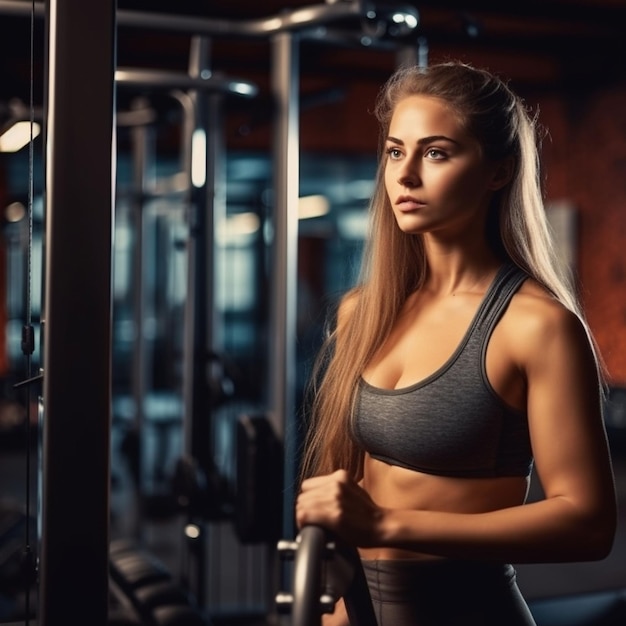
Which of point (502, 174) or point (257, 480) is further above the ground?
point (502, 174)

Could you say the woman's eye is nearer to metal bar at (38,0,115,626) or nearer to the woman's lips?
the woman's lips

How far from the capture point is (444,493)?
109 cm

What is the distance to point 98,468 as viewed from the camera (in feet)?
3.18

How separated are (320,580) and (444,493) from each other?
0.27 m

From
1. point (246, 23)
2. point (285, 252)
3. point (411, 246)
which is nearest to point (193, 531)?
point (285, 252)

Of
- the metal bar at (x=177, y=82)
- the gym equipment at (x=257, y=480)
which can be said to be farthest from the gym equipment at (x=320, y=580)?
the metal bar at (x=177, y=82)

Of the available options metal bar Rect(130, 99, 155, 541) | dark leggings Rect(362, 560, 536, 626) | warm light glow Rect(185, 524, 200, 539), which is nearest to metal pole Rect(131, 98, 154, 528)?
metal bar Rect(130, 99, 155, 541)

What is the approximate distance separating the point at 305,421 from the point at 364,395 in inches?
13.5

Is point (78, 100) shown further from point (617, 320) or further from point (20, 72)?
point (617, 320)

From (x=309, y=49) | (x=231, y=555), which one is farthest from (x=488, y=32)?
(x=231, y=555)

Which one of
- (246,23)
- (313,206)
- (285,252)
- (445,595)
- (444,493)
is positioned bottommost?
(445,595)

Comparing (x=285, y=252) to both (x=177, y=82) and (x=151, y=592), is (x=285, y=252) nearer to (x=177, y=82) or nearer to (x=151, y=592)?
(x=177, y=82)

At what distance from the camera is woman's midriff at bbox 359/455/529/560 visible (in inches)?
42.6

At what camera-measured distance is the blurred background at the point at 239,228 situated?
229 cm
